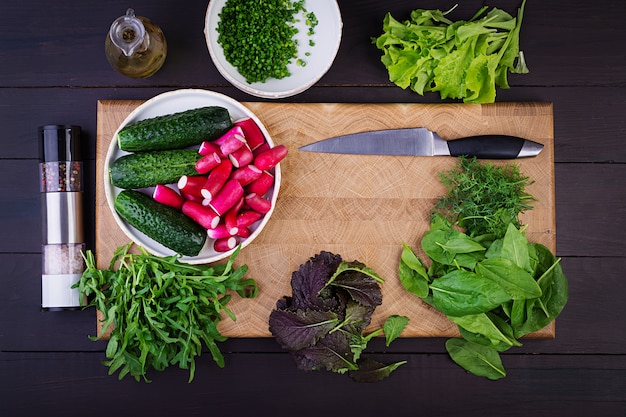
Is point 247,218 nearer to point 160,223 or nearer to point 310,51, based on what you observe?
point 160,223

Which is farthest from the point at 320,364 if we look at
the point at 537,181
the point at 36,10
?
the point at 36,10

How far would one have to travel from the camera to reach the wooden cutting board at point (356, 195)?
1.26m

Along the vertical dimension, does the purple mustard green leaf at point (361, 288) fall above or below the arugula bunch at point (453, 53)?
below

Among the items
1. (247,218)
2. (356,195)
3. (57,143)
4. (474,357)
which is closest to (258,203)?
(247,218)

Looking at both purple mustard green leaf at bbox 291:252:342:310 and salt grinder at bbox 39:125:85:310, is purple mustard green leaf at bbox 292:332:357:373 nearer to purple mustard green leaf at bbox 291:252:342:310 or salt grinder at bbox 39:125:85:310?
purple mustard green leaf at bbox 291:252:342:310

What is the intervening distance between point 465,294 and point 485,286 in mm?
46

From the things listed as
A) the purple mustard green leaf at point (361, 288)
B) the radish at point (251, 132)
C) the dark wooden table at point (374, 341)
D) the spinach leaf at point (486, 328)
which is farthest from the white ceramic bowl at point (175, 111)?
the spinach leaf at point (486, 328)

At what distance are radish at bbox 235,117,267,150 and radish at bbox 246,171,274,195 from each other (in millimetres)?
73

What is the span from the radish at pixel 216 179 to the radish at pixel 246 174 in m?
0.02

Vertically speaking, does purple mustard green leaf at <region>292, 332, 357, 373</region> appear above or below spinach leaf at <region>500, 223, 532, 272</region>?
below

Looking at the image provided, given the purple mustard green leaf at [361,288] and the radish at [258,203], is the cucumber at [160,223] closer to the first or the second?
the radish at [258,203]

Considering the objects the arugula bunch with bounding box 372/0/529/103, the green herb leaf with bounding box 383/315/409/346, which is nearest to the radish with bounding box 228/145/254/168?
the arugula bunch with bounding box 372/0/529/103

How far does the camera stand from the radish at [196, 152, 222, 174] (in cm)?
113

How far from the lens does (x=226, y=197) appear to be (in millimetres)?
1147
